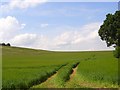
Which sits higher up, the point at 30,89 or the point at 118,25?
the point at 118,25

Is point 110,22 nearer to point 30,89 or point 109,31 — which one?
point 109,31

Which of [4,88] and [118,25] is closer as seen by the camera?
Answer: [4,88]

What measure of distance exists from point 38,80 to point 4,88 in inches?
340

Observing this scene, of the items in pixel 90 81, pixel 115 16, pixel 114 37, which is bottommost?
pixel 90 81

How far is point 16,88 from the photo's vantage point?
24.4 meters

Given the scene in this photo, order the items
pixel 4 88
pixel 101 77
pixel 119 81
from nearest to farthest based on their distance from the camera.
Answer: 1. pixel 4 88
2. pixel 119 81
3. pixel 101 77

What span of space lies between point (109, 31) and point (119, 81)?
46.9 meters

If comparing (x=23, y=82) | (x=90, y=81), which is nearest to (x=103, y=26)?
(x=90, y=81)

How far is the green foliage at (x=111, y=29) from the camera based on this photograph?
73.2 metres

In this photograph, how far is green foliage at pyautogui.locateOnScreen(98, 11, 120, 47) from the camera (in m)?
73.2

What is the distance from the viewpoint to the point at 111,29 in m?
74.1

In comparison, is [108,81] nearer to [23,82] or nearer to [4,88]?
[23,82]

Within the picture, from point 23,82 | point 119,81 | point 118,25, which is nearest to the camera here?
point 23,82

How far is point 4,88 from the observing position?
2322 centimetres
